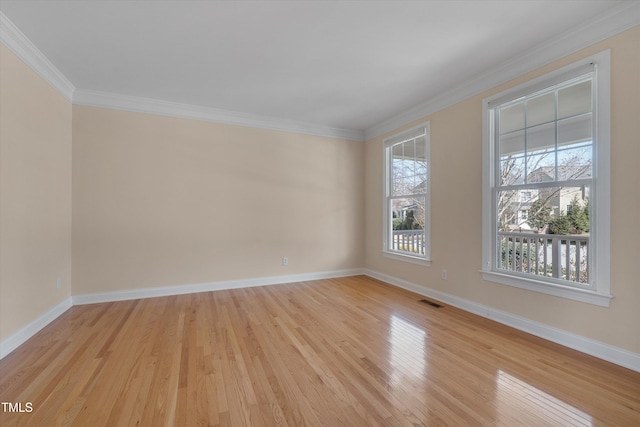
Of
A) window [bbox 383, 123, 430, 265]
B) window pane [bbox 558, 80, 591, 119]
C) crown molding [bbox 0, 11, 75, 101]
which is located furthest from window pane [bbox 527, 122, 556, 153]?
crown molding [bbox 0, 11, 75, 101]

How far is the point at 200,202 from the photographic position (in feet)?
13.4

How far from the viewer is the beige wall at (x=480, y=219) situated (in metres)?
2.06

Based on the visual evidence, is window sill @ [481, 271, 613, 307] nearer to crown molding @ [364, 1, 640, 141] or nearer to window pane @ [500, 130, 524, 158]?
window pane @ [500, 130, 524, 158]

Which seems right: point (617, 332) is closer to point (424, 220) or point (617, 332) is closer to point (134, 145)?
point (424, 220)

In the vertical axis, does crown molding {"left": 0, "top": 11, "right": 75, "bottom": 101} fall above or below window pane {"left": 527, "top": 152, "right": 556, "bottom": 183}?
above

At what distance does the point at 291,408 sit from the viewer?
1633 millimetres

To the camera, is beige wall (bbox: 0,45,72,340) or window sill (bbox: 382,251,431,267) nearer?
beige wall (bbox: 0,45,72,340)

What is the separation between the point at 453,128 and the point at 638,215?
1941 mm

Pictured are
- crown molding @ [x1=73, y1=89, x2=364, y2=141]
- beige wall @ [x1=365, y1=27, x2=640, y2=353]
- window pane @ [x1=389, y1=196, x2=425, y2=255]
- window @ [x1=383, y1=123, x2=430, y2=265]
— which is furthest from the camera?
window pane @ [x1=389, y1=196, x2=425, y2=255]

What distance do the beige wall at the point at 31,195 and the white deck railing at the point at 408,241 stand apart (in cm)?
452

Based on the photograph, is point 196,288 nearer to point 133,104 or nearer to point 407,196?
point 133,104

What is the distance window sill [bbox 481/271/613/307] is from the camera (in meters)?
2.22

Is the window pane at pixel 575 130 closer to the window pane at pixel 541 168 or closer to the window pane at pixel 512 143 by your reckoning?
the window pane at pixel 541 168

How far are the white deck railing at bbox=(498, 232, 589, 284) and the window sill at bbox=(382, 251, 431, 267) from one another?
998 millimetres
